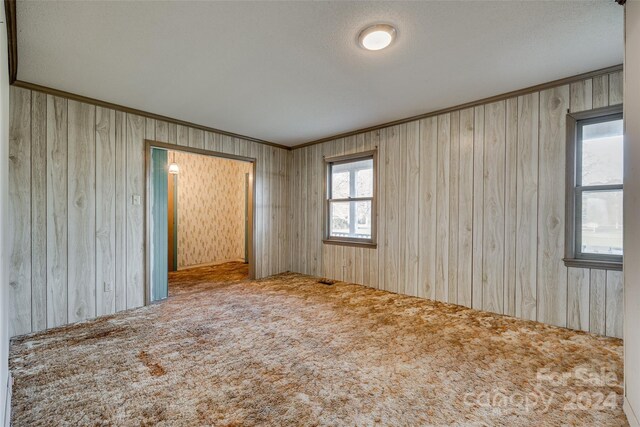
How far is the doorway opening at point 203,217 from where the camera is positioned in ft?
14.8

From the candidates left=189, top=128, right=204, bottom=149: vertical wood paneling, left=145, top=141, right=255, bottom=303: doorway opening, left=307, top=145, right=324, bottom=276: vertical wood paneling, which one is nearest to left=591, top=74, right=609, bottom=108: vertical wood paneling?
left=307, top=145, right=324, bottom=276: vertical wood paneling

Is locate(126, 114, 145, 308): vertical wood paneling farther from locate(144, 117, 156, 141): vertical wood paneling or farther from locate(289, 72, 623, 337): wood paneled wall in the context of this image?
locate(289, 72, 623, 337): wood paneled wall

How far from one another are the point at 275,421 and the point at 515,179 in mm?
3213

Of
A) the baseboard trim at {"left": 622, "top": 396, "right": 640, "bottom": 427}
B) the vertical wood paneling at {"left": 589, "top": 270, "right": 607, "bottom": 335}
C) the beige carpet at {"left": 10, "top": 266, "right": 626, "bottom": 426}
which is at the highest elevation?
the vertical wood paneling at {"left": 589, "top": 270, "right": 607, "bottom": 335}

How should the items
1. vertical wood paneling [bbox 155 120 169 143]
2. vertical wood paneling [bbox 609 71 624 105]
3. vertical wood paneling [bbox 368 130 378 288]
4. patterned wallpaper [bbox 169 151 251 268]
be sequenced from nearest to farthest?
vertical wood paneling [bbox 609 71 624 105]
vertical wood paneling [bbox 155 120 169 143]
vertical wood paneling [bbox 368 130 378 288]
patterned wallpaper [bbox 169 151 251 268]

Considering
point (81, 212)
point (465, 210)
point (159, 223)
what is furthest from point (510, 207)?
point (81, 212)

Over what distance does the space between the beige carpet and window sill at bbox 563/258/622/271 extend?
64 cm

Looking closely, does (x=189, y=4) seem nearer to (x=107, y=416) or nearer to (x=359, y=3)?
(x=359, y=3)

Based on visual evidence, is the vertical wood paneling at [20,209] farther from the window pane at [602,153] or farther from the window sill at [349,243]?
the window pane at [602,153]

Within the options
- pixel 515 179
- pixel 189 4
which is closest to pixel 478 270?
pixel 515 179

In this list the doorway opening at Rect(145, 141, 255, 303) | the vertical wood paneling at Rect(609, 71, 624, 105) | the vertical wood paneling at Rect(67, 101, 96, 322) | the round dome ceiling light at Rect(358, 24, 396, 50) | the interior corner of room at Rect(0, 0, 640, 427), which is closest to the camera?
the interior corner of room at Rect(0, 0, 640, 427)

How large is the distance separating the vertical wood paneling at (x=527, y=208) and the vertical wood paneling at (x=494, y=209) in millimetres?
151

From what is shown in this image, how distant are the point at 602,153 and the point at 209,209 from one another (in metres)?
6.64

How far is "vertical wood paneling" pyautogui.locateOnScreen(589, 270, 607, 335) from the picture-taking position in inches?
105
